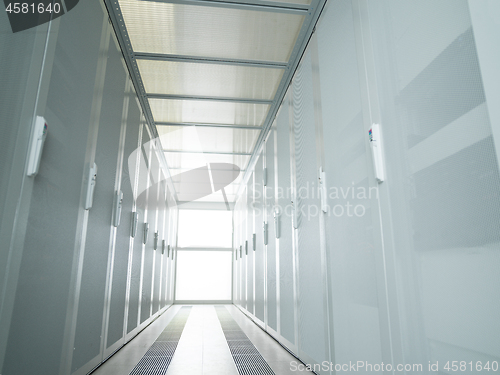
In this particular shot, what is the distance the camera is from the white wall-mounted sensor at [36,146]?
1670 mm

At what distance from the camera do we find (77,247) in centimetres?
238

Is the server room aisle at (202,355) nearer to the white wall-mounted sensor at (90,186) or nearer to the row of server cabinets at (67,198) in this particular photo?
the row of server cabinets at (67,198)

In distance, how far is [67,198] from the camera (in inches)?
86.0

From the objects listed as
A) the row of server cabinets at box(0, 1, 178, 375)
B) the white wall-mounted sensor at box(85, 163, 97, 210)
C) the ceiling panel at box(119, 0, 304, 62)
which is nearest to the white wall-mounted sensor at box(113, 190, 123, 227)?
the row of server cabinets at box(0, 1, 178, 375)

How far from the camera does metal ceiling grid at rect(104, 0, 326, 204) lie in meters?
3.07

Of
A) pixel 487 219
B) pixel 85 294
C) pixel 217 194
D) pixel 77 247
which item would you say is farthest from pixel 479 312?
pixel 217 194

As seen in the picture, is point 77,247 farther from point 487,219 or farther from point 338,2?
point 338,2

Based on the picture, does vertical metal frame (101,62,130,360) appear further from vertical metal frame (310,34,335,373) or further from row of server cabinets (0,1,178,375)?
vertical metal frame (310,34,335,373)

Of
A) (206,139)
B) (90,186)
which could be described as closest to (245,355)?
(90,186)

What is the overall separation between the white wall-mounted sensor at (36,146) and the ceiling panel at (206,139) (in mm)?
3843

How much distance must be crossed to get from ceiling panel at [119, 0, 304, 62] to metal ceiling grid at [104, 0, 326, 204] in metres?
0.04

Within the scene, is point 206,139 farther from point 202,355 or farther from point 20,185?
point 20,185

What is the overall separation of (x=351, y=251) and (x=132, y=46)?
312 cm

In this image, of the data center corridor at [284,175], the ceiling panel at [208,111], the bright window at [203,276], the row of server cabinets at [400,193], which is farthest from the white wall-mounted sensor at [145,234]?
the bright window at [203,276]
